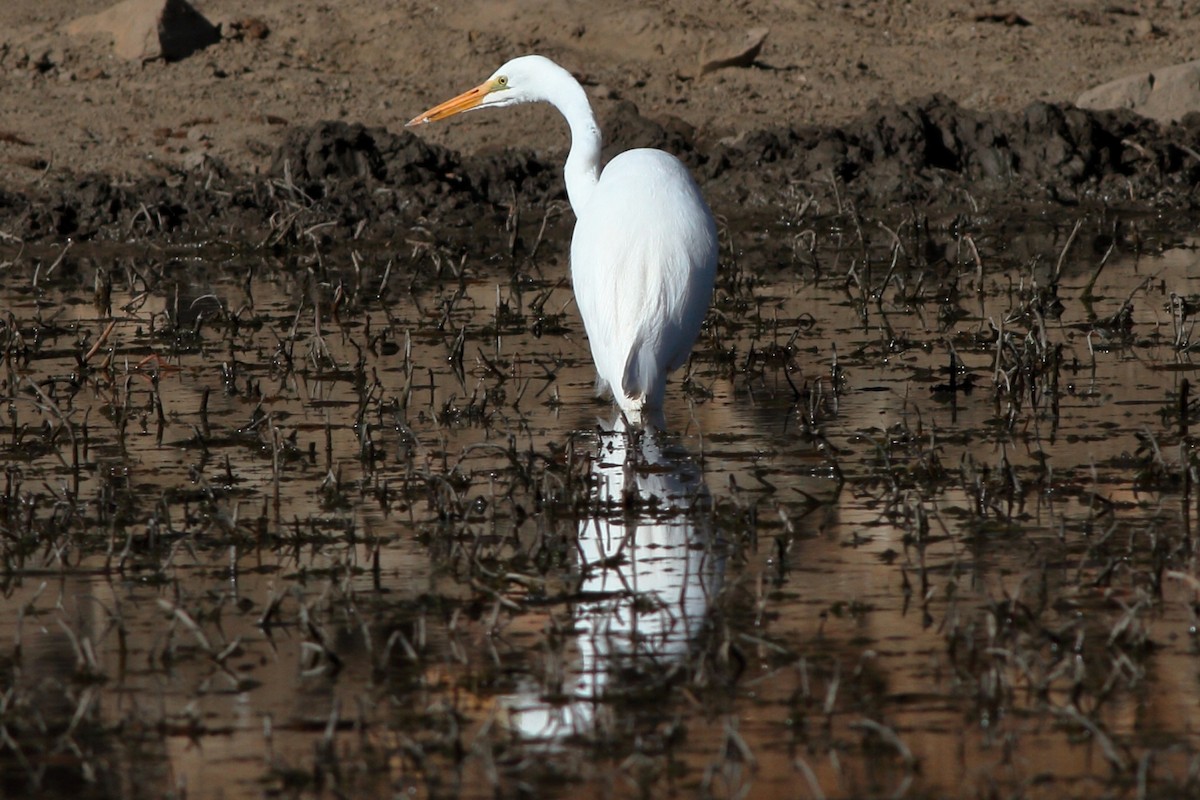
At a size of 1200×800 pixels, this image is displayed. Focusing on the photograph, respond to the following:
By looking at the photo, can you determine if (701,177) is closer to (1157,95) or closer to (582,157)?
(1157,95)

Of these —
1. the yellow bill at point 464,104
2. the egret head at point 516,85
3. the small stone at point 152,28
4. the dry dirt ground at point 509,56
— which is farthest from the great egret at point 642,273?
the small stone at point 152,28

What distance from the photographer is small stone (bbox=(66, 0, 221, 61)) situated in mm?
12734

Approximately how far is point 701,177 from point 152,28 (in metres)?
4.04

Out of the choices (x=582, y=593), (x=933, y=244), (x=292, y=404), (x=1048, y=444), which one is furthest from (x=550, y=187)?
(x=582, y=593)

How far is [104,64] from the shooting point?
12.7m

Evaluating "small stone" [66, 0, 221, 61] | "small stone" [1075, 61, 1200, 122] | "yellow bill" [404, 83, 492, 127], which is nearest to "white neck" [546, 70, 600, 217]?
"yellow bill" [404, 83, 492, 127]

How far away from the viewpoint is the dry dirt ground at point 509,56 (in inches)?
469

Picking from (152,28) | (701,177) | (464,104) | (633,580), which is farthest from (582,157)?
(152,28)

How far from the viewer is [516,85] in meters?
7.87

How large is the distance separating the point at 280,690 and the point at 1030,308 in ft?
14.3

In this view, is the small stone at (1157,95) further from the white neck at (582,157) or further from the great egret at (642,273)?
the great egret at (642,273)

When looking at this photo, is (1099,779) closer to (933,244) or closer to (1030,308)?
(1030,308)

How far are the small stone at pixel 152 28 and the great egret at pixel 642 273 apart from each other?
21.9ft

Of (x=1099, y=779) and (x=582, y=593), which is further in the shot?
(x=582, y=593)
